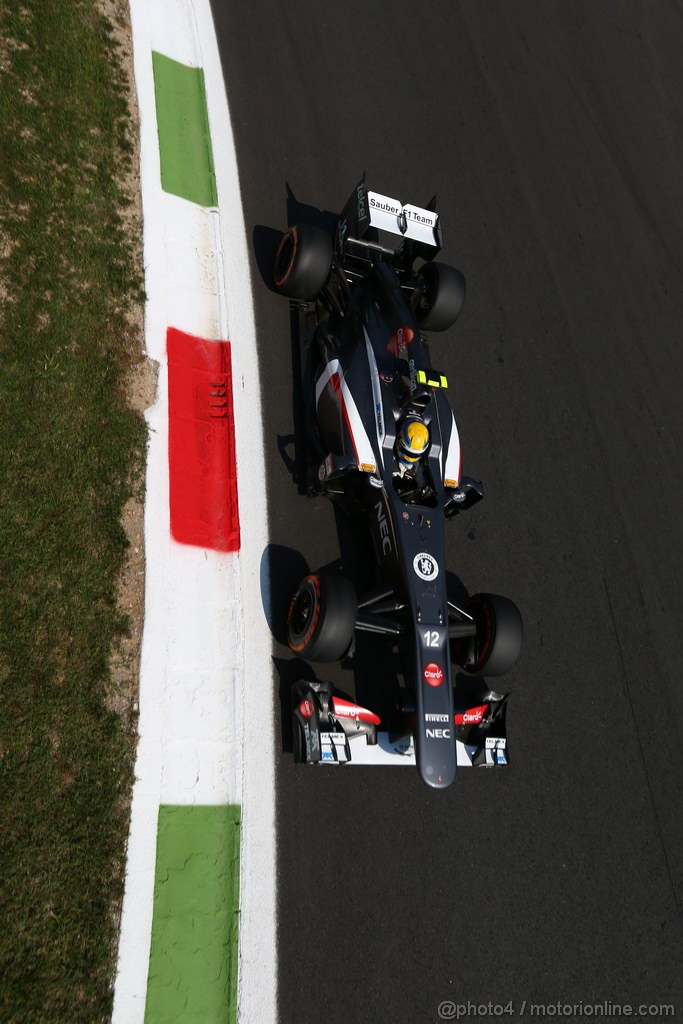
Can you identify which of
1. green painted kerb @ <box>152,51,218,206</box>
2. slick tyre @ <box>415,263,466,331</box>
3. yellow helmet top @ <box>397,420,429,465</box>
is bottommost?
yellow helmet top @ <box>397,420,429,465</box>

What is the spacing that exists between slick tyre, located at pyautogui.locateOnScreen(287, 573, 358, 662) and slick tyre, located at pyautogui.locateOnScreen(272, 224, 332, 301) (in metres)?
3.09

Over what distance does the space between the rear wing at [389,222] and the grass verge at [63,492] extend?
2.23m

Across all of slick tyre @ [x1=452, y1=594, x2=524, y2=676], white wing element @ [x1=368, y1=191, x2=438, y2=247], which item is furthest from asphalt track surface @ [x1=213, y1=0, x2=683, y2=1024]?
white wing element @ [x1=368, y1=191, x2=438, y2=247]

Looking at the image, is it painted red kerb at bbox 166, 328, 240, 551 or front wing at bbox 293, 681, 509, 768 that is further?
painted red kerb at bbox 166, 328, 240, 551

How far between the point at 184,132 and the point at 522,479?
5.31 meters

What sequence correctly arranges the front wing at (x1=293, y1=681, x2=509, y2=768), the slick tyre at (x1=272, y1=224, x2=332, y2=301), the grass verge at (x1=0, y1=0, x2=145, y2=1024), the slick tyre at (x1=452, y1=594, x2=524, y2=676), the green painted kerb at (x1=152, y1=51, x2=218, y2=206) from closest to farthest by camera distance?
the grass verge at (x1=0, y1=0, x2=145, y2=1024), the front wing at (x1=293, y1=681, x2=509, y2=768), the slick tyre at (x1=452, y1=594, x2=524, y2=676), the slick tyre at (x1=272, y1=224, x2=332, y2=301), the green painted kerb at (x1=152, y1=51, x2=218, y2=206)

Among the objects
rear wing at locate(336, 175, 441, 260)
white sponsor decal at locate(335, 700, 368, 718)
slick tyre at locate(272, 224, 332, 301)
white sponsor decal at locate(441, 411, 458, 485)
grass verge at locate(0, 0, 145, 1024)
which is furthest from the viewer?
rear wing at locate(336, 175, 441, 260)

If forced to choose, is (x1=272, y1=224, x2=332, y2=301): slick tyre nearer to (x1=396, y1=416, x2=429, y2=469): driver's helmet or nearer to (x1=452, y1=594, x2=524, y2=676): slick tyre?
(x1=396, y1=416, x2=429, y2=469): driver's helmet

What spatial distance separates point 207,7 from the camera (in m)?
8.85

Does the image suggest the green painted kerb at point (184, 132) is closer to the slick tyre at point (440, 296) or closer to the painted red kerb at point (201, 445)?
the painted red kerb at point (201, 445)

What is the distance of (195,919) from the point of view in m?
5.05

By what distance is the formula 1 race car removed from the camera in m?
5.65

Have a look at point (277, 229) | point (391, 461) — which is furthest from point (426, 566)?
point (277, 229)

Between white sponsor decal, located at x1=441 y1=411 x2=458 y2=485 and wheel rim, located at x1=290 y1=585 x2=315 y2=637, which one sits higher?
white sponsor decal, located at x1=441 y1=411 x2=458 y2=485
